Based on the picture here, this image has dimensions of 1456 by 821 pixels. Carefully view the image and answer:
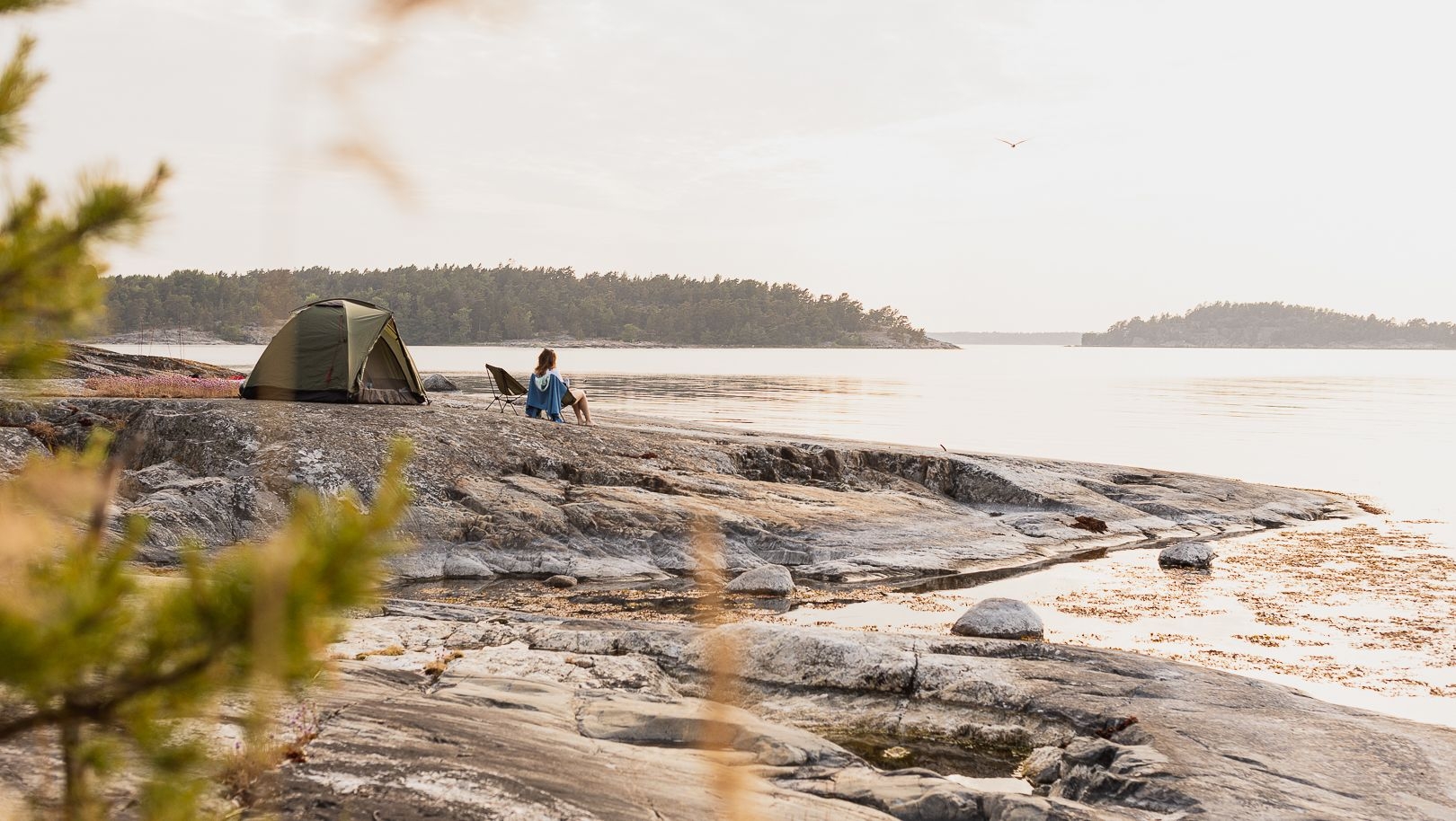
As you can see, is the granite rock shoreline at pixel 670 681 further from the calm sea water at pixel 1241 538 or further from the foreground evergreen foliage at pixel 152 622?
the calm sea water at pixel 1241 538

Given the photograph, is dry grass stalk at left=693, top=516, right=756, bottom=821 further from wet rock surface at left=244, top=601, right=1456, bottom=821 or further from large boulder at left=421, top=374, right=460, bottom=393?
large boulder at left=421, top=374, right=460, bottom=393

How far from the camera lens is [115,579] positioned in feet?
5.68

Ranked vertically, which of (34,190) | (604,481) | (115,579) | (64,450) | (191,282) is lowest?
(604,481)

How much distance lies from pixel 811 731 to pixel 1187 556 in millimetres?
10407

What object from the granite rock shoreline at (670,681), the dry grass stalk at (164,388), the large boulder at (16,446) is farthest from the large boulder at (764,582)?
the dry grass stalk at (164,388)

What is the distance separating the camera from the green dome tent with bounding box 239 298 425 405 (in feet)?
57.3

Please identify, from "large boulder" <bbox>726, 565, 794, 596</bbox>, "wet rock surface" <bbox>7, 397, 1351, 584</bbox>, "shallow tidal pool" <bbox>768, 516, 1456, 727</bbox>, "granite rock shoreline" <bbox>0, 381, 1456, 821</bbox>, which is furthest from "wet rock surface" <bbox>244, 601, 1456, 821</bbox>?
"wet rock surface" <bbox>7, 397, 1351, 584</bbox>

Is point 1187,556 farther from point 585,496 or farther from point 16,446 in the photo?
point 16,446

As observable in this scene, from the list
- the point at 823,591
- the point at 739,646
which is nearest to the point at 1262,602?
the point at 823,591

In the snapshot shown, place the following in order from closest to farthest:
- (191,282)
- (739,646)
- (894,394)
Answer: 1. (739,646)
2. (894,394)
3. (191,282)

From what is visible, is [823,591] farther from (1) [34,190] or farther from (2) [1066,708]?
(1) [34,190]

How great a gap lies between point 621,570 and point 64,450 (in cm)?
1169

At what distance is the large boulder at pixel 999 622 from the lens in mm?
10867

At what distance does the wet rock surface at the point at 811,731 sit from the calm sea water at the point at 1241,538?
233 cm
